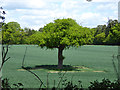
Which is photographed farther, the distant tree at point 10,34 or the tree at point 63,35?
the tree at point 63,35

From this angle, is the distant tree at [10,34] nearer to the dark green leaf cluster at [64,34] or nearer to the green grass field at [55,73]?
the green grass field at [55,73]

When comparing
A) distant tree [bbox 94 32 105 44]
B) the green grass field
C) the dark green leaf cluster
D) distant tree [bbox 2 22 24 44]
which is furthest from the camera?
distant tree [bbox 94 32 105 44]

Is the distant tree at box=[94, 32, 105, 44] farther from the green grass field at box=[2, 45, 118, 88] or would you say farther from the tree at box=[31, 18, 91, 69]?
the tree at box=[31, 18, 91, 69]

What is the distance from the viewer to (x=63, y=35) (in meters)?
12.9

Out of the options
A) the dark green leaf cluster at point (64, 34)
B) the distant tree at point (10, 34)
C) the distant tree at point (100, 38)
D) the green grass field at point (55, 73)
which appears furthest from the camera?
the distant tree at point (100, 38)

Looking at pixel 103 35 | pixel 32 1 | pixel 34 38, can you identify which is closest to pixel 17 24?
pixel 103 35

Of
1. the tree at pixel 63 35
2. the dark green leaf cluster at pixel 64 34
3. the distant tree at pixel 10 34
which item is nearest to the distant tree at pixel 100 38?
the distant tree at pixel 10 34

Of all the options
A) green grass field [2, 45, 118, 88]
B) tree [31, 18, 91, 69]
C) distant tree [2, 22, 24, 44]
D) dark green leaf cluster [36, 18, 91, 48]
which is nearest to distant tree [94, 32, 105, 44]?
distant tree [2, 22, 24, 44]

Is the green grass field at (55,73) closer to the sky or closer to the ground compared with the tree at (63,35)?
closer to the ground

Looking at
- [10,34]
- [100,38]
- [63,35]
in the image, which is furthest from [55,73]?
[100,38]

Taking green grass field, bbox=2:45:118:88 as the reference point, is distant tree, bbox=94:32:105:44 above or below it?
above

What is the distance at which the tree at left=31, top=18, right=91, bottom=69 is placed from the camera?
41.3 feet

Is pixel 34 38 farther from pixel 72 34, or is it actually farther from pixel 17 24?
pixel 17 24

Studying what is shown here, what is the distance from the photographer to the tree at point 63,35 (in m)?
12.6
